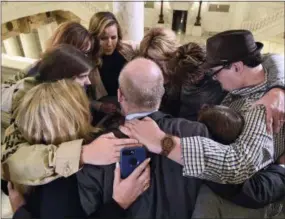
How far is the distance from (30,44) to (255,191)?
9.05 meters

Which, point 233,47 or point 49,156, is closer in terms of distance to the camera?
point 49,156

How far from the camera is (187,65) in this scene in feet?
6.27

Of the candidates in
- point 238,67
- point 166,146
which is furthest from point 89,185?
point 238,67

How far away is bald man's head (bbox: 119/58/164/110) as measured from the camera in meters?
1.27

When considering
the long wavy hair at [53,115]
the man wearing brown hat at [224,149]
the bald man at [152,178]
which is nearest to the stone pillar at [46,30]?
the long wavy hair at [53,115]

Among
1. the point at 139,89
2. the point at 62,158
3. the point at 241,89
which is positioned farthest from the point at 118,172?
the point at 241,89

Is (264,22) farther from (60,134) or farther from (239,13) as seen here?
(60,134)

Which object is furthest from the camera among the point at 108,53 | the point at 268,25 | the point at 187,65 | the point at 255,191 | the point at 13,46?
the point at 13,46

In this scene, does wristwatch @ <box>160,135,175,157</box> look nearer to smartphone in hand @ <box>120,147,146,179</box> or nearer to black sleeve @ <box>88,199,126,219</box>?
smartphone in hand @ <box>120,147,146,179</box>

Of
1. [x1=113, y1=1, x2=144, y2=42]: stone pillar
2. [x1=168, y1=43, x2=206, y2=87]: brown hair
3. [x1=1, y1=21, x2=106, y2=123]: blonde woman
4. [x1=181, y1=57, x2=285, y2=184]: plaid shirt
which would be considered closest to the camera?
[x1=181, y1=57, x2=285, y2=184]: plaid shirt

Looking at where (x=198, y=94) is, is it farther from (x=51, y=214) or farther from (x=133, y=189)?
(x=51, y=214)

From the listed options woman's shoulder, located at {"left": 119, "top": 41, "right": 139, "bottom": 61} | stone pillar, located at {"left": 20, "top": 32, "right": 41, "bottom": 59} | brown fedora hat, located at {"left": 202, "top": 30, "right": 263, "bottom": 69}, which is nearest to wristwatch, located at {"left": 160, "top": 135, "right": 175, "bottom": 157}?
brown fedora hat, located at {"left": 202, "top": 30, "right": 263, "bottom": 69}

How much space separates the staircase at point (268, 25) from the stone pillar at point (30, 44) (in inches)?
241

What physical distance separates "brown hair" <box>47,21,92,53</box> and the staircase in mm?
5816
